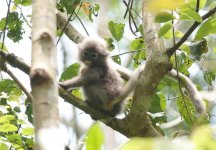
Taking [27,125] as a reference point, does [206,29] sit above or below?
above

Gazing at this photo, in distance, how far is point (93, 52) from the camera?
4.97 metres

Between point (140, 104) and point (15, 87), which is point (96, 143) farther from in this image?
point (15, 87)

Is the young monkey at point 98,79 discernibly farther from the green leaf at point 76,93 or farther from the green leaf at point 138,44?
the green leaf at point 138,44

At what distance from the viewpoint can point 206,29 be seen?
2.70 meters

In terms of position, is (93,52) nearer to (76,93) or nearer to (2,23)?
(76,93)

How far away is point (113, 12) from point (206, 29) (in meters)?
4.77

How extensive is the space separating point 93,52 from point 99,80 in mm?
451

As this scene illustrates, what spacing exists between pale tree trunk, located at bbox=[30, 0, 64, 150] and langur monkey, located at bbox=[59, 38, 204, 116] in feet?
9.55

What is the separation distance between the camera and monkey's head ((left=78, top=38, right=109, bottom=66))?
4.85 metres

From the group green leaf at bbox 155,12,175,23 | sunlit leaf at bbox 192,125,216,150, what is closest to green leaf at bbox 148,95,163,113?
green leaf at bbox 155,12,175,23

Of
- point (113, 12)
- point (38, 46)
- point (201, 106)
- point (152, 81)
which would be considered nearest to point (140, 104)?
point (152, 81)

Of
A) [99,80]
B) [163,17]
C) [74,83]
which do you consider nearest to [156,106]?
[74,83]

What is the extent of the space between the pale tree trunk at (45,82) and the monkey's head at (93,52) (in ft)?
12.1

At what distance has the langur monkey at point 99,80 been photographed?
436 cm
